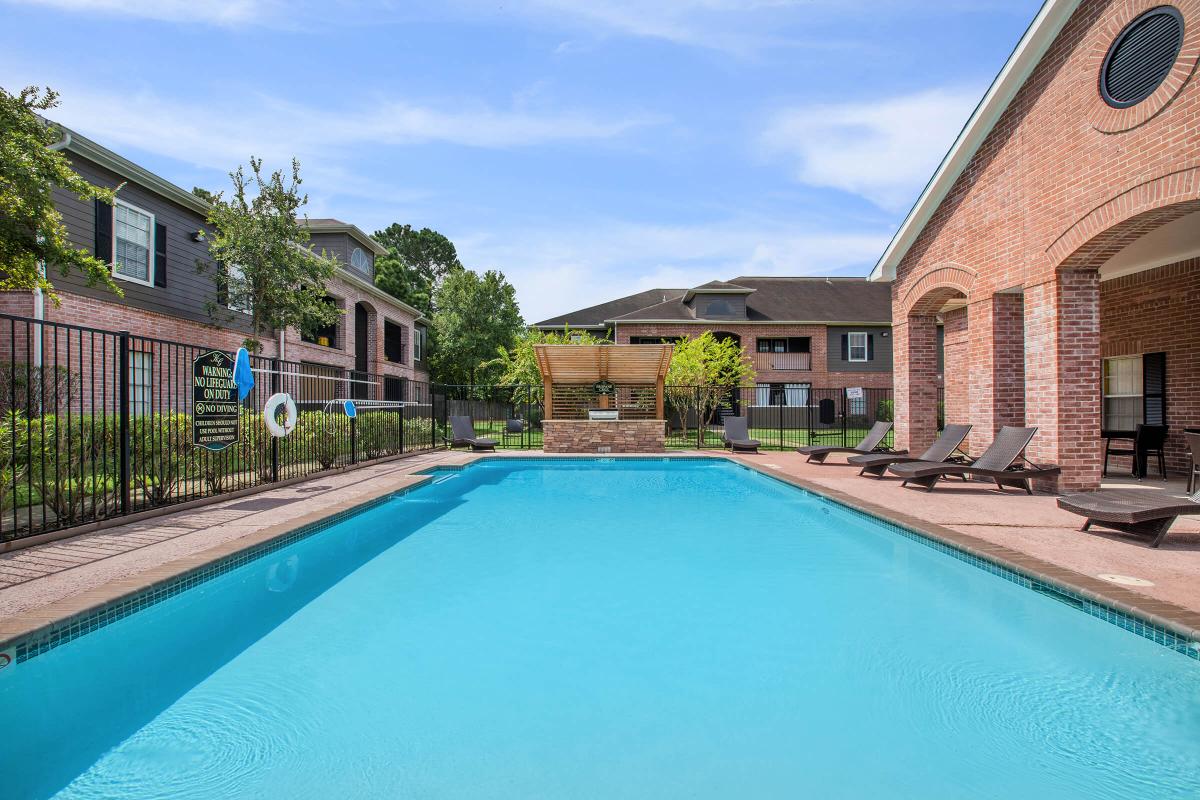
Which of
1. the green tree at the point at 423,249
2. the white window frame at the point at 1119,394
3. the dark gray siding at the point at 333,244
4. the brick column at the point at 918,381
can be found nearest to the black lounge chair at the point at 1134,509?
the brick column at the point at 918,381

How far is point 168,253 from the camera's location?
13820 mm

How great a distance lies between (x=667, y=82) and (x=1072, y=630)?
11.8m

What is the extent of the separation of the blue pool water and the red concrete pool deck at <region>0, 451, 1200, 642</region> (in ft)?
0.79

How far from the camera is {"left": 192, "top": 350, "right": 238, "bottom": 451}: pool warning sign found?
7305mm

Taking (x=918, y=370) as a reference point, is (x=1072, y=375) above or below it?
below

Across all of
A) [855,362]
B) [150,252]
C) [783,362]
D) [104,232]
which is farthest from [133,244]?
[855,362]

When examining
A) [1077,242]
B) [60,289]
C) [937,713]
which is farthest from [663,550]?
[60,289]

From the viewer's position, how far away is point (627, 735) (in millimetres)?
3021

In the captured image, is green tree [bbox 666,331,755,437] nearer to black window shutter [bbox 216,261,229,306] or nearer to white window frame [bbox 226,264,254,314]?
white window frame [bbox 226,264,254,314]

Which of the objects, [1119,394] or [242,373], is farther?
[1119,394]

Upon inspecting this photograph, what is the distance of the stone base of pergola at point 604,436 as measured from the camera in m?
16.6

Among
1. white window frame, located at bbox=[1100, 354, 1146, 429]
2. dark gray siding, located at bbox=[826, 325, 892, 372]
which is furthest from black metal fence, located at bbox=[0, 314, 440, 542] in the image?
dark gray siding, located at bbox=[826, 325, 892, 372]

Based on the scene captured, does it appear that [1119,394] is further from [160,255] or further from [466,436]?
[160,255]

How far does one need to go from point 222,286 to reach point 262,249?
7.28 ft
